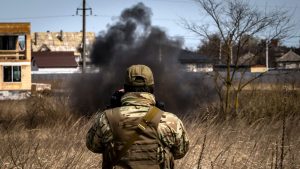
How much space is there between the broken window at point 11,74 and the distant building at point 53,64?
2506 centimetres

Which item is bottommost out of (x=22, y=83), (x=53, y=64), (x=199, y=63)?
(x=22, y=83)

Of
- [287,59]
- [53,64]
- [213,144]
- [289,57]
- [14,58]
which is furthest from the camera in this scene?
[289,57]

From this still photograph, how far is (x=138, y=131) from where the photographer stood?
10.6 ft

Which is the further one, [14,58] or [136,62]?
[14,58]

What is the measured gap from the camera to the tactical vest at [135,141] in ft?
10.6

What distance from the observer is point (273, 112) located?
39.4 feet

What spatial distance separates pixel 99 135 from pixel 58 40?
257 feet

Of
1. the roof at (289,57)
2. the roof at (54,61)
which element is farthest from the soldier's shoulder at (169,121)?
the roof at (289,57)

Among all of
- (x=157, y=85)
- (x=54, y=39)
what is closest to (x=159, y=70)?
(x=157, y=85)

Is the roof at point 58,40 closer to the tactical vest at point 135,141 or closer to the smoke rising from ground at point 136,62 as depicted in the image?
the smoke rising from ground at point 136,62

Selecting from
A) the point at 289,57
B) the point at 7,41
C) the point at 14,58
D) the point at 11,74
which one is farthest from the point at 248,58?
the point at 289,57

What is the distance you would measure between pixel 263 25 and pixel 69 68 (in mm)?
52216

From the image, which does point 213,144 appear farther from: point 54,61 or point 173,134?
point 54,61

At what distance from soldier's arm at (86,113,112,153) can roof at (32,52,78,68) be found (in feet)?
193
